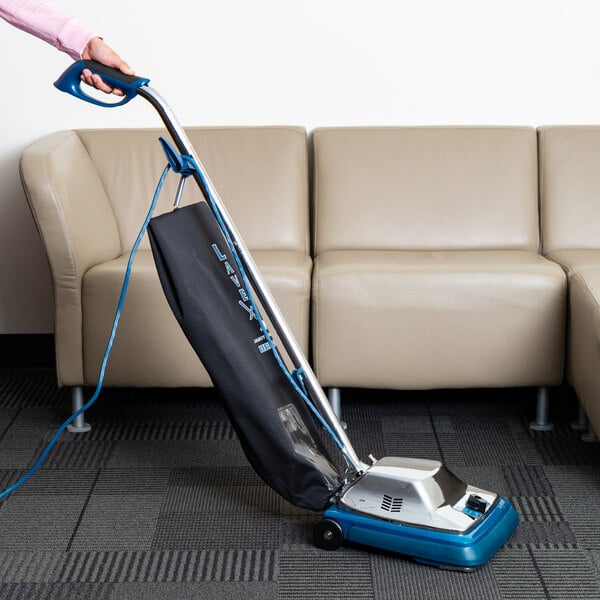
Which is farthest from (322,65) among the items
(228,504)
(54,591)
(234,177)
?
(54,591)

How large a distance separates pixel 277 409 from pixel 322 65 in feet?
5.05

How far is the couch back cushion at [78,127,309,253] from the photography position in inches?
116

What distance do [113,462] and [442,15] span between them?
1793 mm

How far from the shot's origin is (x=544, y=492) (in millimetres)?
2230

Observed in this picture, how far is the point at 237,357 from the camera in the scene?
1.97 metres

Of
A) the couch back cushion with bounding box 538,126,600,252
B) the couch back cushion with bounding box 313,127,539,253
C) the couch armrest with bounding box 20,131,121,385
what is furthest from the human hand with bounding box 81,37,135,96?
the couch back cushion with bounding box 538,126,600,252

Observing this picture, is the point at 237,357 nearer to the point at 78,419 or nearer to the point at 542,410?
the point at 78,419

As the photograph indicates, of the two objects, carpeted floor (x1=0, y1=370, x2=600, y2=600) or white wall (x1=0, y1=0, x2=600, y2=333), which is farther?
white wall (x1=0, y1=0, x2=600, y2=333)

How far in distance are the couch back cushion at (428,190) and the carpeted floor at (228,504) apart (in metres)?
0.49

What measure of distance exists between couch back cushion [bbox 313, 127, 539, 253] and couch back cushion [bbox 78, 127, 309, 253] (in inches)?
3.3

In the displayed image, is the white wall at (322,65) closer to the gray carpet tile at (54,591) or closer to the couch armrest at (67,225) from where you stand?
the couch armrest at (67,225)

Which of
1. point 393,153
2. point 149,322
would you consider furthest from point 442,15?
point 149,322

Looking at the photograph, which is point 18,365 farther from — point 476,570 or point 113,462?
point 476,570

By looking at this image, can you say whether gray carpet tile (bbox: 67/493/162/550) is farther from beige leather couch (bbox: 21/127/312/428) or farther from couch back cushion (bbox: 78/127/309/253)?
couch back cushion (bbox: 78/127/309/253)
